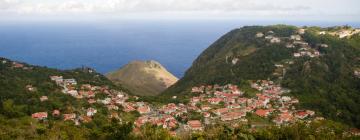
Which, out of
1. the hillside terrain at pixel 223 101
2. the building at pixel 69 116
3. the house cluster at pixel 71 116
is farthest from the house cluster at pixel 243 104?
the building at pixel 69 116

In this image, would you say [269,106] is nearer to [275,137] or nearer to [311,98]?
[311,98]

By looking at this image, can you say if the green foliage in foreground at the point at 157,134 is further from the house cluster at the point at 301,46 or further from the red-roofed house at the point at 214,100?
the house cluster at the point at 301,46

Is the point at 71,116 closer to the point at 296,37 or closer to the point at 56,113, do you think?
the point at 56,113

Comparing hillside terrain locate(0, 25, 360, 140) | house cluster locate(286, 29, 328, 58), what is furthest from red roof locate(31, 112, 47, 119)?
house cluster locate(286, 29, 328, 58)

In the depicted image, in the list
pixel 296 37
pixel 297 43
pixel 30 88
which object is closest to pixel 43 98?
pixel 30 88

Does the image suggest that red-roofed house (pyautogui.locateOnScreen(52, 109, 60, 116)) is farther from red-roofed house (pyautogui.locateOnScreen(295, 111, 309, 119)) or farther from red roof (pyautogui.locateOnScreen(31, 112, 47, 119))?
red-roofed house (pyautogui.locateOnScreen(295, 111, 309, 119))

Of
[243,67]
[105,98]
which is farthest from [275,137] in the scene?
[243,67]
